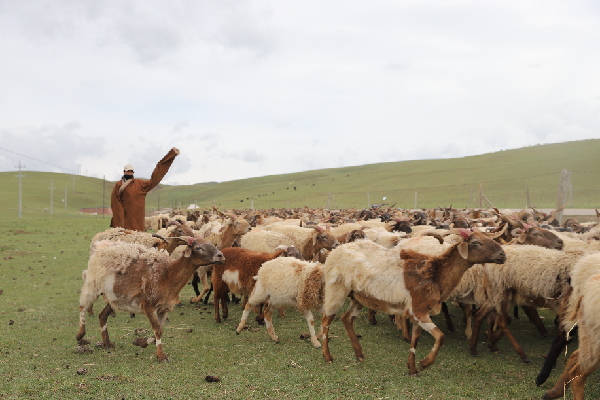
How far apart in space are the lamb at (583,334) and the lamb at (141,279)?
14.6 ft

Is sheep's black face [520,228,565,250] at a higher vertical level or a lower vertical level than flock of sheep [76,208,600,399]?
higher

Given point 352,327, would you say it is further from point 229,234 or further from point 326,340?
point 229,234

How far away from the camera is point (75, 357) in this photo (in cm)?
640

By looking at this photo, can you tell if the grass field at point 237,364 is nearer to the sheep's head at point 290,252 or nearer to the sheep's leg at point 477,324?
the sheep's leg at point 477,324

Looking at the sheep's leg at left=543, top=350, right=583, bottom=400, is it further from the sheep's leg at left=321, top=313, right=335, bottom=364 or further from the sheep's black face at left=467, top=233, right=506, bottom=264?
the sheep's leg at left=321, top=313, right=335, bottom=364

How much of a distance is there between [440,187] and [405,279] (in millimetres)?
68856

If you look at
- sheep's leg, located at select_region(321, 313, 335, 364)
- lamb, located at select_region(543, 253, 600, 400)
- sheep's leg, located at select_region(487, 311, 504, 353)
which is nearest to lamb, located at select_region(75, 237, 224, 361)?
sheep's leg, located at select_region(321, 313, 335, 364)

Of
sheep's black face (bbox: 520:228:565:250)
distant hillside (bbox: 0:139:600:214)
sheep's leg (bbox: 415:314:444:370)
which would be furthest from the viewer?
distant hillside (bbox: 0:139:600:214)

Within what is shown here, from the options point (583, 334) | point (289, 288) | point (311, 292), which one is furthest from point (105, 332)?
point (583, 334)

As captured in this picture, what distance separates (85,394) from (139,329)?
2.66m

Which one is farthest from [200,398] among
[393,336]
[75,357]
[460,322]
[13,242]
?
[13,242]

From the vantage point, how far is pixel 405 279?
6.13 metres

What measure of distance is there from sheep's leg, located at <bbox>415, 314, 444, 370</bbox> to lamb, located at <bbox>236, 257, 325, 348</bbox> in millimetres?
1821

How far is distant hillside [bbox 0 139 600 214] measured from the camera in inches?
2366
